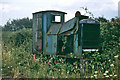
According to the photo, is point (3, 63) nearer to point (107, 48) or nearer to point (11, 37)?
point (107, 48)

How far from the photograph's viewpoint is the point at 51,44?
8984 millimetres

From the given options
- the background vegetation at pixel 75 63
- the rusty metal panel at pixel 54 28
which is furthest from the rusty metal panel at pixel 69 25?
the background vegetation at pixel 75 63

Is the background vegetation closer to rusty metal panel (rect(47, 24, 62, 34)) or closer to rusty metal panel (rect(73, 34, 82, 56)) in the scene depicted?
rusty metal panel (rect(73, 34, 82, 56))

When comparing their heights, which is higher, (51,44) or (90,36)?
(90,36)

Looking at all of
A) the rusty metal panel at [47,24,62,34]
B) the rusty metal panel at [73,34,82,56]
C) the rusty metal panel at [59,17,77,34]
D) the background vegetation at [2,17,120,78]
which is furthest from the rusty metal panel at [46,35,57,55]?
the rusty metal panel at [73,34,82,56]

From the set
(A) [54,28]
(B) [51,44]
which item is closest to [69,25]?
(A) [54,28]

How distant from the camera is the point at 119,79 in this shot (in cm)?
545

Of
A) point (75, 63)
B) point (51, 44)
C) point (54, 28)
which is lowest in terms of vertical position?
point (75, 63)

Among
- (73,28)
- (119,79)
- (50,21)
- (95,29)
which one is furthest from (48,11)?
(119,79)

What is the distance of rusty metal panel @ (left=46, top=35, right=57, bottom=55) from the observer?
868 cm

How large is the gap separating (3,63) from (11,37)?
723 cm

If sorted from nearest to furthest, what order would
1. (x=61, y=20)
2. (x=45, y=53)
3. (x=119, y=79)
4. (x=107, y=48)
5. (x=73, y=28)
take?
(x=119, y=79) → (x=73, y=28) → (x=107, y=48) → (x=45, y=53) → (x=61, y=20)

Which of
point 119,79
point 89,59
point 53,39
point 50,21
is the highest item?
point 50,21

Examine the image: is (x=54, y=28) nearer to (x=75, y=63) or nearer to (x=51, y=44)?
(x=51, y=44)
